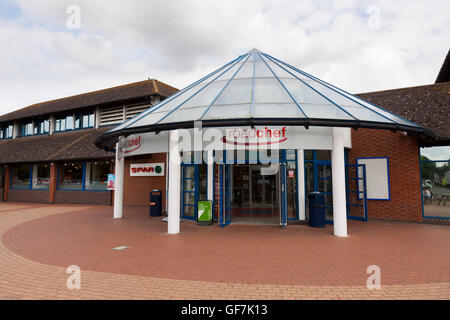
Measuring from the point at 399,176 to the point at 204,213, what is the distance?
826cm

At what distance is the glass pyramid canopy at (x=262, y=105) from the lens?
7.68 m

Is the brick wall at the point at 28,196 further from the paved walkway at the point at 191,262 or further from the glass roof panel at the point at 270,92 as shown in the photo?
the glass roof panel at the point at 270,92

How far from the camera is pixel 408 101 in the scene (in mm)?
12445

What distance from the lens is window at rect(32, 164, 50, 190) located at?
813 inches

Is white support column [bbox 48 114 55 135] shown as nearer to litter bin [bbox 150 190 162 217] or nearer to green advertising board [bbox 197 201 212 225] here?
litter bin [bbox 150 190 162 217]

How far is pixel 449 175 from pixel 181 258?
36.4ft

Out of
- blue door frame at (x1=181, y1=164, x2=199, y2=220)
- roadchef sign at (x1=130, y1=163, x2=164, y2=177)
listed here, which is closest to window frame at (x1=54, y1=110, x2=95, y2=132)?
roadchef sign at (x1=130, y1=163, x2=164, y2=177)

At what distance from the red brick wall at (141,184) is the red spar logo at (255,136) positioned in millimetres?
8762

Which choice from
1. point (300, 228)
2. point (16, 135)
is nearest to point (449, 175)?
point (300, 228)

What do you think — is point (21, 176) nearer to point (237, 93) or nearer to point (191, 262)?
point (237, 93)

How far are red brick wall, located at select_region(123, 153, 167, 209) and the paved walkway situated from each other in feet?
21.6

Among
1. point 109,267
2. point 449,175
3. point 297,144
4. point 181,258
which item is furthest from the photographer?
point 449,175
